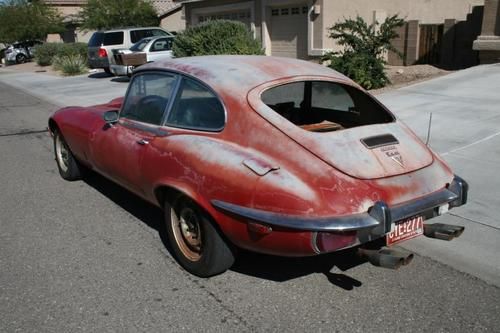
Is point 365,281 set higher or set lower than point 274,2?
lower

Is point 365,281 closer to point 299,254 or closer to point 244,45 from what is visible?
point 299,254

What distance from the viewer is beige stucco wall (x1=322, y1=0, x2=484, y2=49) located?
55.8ft

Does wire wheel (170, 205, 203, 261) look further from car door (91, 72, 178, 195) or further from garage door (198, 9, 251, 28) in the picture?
garage door (198, 9, 251, 28)

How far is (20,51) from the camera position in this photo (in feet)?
126

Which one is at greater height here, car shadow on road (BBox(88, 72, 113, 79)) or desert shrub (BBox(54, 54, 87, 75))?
desert shrub (BBox(54, 54, 87, 75))

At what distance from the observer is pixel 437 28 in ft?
55.2

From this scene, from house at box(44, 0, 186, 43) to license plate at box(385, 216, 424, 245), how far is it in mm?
27635

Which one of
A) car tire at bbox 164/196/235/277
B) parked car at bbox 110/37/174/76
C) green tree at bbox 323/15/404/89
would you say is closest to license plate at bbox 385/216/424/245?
car tire at bbox 164/196/235/277

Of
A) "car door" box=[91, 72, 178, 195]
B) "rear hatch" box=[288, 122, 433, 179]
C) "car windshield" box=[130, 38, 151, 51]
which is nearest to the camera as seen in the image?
"rear hatch" box=[288, 122, 433, 179]

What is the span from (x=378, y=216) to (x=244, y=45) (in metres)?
11.5

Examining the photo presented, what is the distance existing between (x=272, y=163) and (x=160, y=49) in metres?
16.4

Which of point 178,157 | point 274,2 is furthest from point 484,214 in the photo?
point 274,2

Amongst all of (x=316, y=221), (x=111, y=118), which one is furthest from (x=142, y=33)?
(x=316, y=221)

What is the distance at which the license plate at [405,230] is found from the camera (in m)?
3.26
